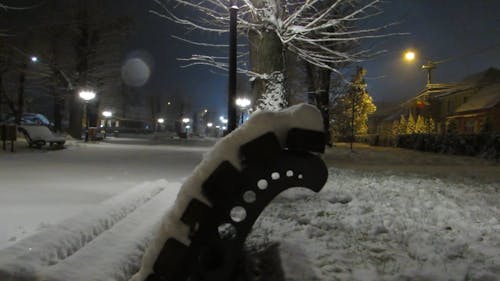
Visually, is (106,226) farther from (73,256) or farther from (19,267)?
(19,267)

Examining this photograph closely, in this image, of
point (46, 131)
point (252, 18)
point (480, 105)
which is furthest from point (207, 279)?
point (480, 105)

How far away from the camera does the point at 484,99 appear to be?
4050cm

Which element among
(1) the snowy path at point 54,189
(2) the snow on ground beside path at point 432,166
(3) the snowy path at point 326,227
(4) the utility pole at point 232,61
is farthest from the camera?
(2) the snow on ground beside path at point 432,166

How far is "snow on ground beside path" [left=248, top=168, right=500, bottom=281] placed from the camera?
12.5ft

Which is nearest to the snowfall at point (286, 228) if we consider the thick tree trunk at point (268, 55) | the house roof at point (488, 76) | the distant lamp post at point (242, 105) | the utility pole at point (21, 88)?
the thick tree trunk at point (268, 55)

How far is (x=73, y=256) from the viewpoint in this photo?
3420mm

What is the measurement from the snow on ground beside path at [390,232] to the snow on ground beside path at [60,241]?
1.66 m

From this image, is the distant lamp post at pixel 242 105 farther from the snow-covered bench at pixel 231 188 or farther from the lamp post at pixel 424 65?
the snow-covered bench at pixel 231 188

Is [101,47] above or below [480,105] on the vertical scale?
above

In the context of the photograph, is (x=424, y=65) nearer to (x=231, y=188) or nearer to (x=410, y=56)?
(x=410, y=56)

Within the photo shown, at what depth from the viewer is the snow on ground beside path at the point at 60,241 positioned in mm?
3012

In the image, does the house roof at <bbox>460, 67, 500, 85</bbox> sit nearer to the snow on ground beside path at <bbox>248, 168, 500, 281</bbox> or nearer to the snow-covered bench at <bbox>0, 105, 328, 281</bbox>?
the snow on ground beside path at <bbox>248, 168, 500, 281</bbox>

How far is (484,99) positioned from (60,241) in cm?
4439

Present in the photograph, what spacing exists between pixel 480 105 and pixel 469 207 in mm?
37726
